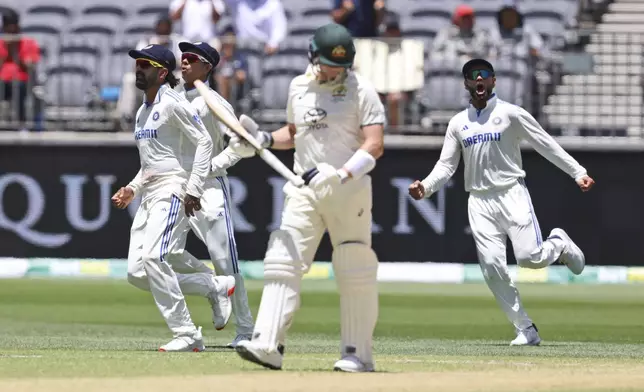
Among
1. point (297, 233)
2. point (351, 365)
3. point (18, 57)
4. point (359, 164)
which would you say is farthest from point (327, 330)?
point (18, 57)

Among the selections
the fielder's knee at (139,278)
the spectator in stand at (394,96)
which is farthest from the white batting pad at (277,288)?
the spectator in stand at (394,96)

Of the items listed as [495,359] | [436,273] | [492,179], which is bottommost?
[436,273]

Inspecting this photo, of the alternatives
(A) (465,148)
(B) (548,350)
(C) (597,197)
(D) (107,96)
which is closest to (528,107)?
(C) (597,197)

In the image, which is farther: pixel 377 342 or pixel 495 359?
pixel 377 342

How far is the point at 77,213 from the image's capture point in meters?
21.4

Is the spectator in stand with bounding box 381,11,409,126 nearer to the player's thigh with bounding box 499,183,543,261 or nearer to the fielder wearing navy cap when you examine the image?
the player's thigh with bounding box 499,183,543,261

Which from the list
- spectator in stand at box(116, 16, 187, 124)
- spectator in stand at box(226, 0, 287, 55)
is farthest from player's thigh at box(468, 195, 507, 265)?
spectator in stand at box(226, 0, 287, 55)

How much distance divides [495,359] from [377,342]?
232 cm

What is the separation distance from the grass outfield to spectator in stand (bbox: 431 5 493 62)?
313 centimetres

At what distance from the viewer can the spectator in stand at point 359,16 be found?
851 inches

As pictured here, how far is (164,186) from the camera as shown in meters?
11.6

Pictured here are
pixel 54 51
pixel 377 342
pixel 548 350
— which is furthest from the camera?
pixel 54 51

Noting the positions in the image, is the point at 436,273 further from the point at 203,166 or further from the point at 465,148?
the point at 203,166

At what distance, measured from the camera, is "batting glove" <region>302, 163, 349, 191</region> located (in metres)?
9.05
